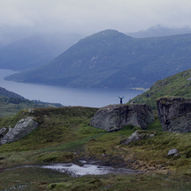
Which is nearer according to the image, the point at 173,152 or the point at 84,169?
the point at 84,169

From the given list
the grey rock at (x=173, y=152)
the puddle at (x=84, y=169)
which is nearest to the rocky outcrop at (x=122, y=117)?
the grey rock at (x=173, y=152)

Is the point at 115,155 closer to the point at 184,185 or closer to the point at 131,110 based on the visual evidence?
the point at 184,185

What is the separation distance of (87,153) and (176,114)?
3028cm

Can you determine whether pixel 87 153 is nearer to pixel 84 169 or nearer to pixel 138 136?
pixel 84 169

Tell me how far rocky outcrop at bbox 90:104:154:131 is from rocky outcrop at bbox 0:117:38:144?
20.7 meters

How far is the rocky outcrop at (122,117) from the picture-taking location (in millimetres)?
97119

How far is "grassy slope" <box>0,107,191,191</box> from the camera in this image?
41.8 metres

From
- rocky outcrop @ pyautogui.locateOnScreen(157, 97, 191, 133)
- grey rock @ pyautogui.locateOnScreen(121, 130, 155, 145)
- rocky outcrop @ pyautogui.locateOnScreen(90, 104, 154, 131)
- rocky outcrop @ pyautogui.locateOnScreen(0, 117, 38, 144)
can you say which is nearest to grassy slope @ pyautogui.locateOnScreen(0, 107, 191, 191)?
grey rock @ pyautogui.locateOnScreen(121, 130, 155, 145)

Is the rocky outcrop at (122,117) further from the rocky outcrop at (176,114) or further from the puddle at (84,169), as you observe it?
the puddle at (84,169)

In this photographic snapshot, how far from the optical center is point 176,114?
277 ft

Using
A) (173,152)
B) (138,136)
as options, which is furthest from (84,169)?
(138,136)

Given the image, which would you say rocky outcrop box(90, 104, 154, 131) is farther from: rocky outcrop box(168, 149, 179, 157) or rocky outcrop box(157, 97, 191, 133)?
rocky outcrop box(168, 149, 179, 157)

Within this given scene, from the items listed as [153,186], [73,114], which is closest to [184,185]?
[153,186]

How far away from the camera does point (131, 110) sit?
323 feet
